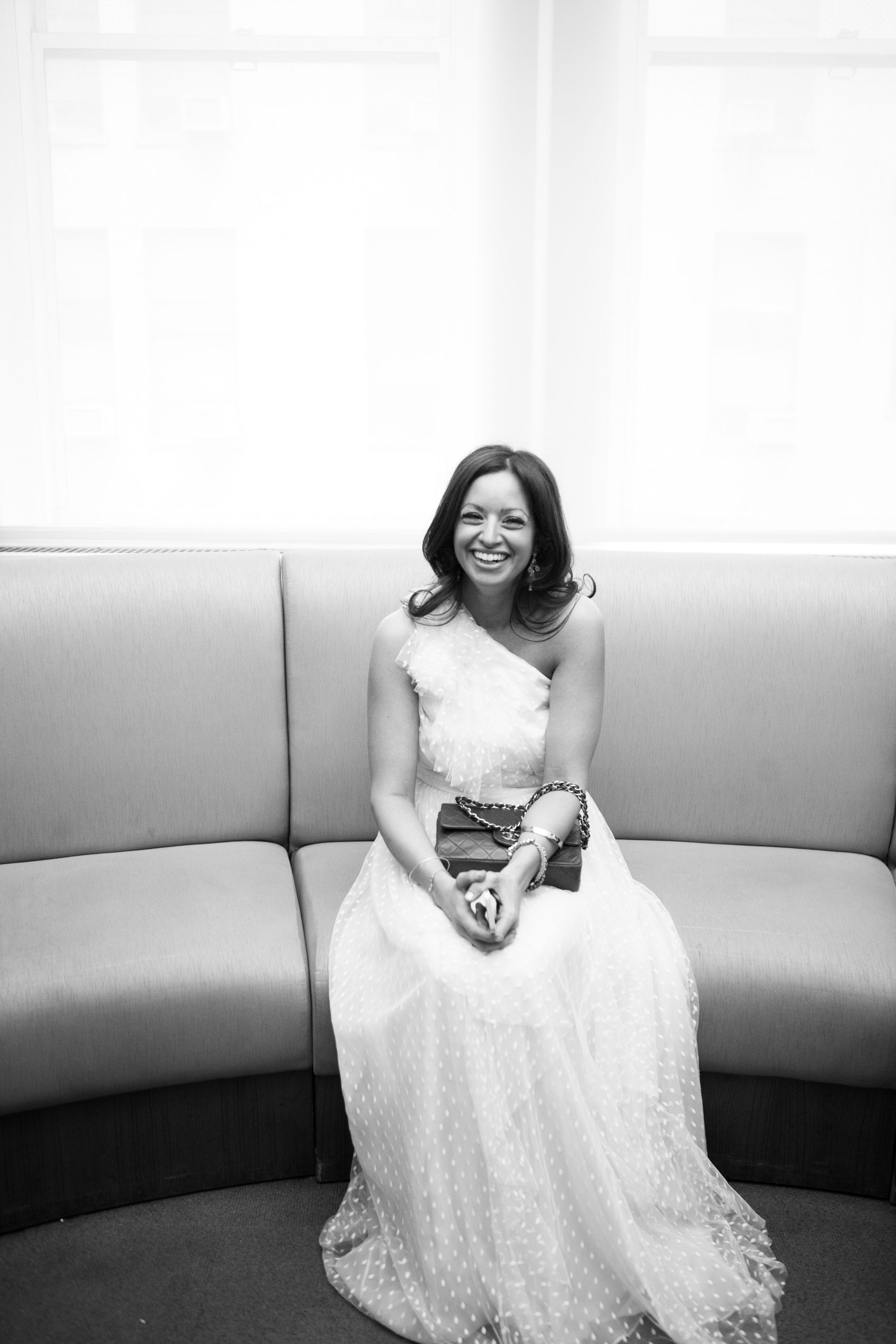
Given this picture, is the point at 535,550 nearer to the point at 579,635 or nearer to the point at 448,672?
the point at 579,635

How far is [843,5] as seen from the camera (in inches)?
114

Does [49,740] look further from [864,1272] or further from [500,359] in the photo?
[864,1272]

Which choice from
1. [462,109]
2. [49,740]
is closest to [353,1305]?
[49,740]

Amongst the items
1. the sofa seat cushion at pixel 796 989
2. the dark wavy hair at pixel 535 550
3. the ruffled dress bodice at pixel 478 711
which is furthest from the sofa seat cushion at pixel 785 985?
the dark wavy hair at pixel 535 550

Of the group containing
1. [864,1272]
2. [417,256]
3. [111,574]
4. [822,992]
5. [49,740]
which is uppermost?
[417,256]

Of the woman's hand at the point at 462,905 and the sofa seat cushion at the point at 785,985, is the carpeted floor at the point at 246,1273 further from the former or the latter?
the woman's hand at the point at 462,905

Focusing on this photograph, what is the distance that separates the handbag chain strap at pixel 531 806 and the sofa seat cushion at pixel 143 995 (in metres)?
0.39

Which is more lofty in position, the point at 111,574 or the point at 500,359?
the point at 500,359

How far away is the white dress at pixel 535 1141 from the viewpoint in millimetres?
1682

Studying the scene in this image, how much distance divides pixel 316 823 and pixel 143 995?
72cm

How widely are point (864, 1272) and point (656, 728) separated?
113 centimetres

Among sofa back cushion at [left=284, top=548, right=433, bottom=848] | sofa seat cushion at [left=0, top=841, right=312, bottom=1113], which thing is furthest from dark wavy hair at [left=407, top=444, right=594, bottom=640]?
sofa seat cushion at [left=0, top=841, right=312, bottom=1113]

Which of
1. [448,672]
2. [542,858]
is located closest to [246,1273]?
[542,858]

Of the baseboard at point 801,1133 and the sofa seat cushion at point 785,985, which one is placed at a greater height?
the sofa seat cushion at point 785,985
